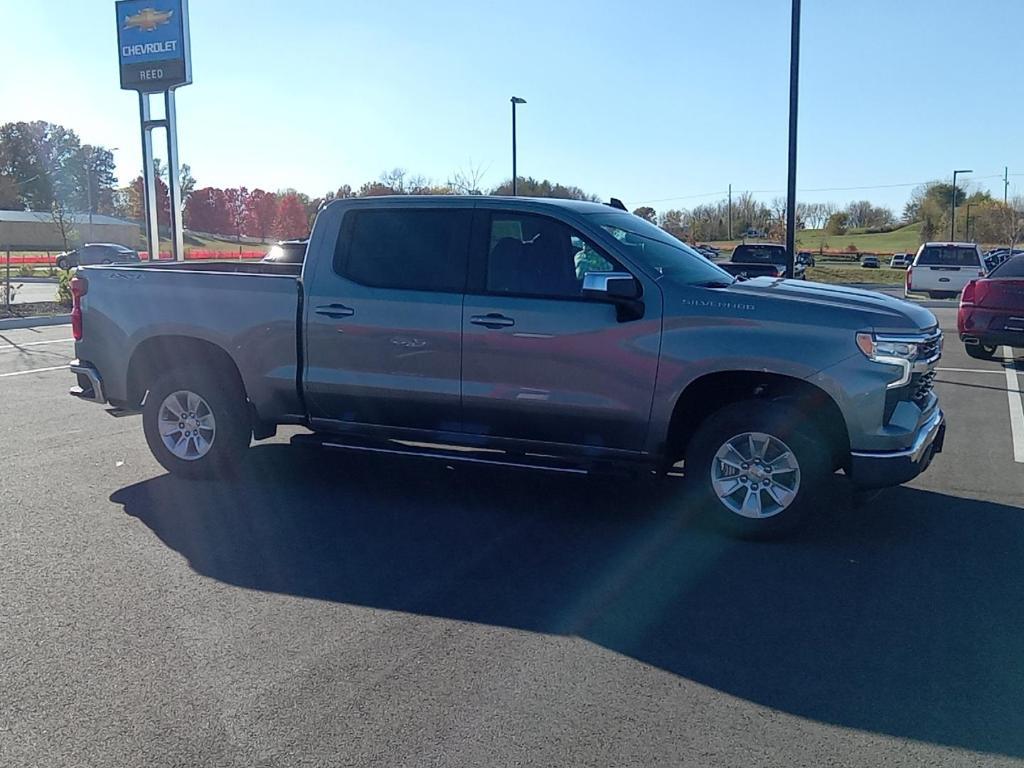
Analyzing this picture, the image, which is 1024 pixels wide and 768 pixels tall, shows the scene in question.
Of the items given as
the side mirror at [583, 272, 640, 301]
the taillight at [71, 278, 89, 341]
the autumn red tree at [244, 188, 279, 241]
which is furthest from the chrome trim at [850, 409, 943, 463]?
→ the autumn red tree at [244, 188, 279, 241]

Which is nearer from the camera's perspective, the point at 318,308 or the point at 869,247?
the point at 318,308

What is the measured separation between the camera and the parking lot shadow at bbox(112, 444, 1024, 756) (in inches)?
160

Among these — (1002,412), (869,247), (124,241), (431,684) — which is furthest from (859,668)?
Answer: (869,247)

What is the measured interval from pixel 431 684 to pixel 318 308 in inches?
132

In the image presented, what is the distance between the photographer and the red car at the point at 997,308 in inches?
497

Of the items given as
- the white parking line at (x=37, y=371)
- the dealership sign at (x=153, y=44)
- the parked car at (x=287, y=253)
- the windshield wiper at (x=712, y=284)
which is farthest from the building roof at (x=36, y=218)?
the windshield wiper at (x=712, y=284)

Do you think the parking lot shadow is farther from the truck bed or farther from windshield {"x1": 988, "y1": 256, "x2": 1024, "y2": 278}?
windshield {"x1": 988, "y1": 256, "x2": 1024, "y2": 278}

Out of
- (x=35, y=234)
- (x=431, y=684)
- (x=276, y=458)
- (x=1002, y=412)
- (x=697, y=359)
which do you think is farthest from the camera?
(x=35, y=234)

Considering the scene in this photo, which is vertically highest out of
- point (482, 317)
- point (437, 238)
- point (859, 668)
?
point (437, 238)

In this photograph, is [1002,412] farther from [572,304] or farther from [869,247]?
[869,247]

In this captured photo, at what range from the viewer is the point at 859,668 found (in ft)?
13.7

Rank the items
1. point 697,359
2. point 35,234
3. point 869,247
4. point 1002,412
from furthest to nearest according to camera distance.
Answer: point 869,247
point 35,234
point 1002,412
point 697,359

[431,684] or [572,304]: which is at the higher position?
[572,304]

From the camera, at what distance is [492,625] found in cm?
460
